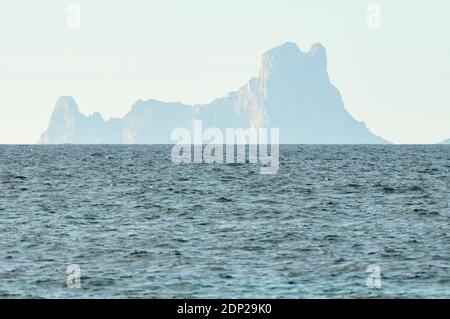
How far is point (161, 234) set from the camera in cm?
3759

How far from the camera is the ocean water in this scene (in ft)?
83.8

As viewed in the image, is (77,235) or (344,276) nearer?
(344,276)

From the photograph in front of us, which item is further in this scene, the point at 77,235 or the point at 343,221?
the point at 343,221

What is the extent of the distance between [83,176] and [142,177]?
19.4 ft

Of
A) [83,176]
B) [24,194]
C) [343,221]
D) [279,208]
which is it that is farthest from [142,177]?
[343,221]

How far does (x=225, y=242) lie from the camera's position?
114ft

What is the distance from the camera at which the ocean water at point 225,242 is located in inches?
1006

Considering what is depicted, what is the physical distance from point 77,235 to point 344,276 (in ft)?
47.4
